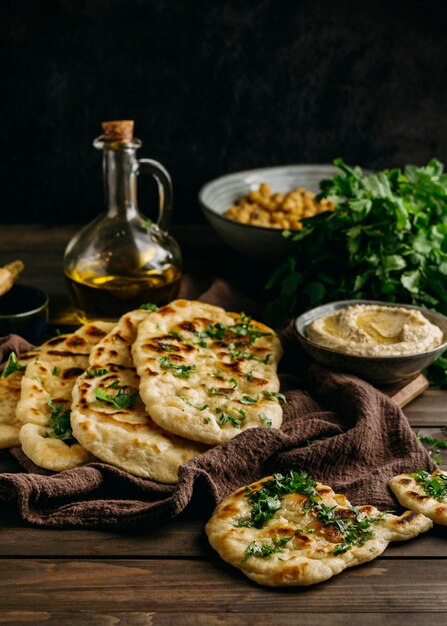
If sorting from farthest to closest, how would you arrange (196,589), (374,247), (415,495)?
(374,247)
(415,495)
(196,589)

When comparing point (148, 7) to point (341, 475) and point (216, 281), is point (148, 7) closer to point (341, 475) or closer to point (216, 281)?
point (216, 281)

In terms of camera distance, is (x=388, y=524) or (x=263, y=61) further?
(x=263, y=61)

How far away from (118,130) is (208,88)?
52.8 inches

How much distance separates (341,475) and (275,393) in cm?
29

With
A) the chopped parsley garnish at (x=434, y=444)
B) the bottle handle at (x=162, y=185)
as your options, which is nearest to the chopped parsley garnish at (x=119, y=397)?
the chopped parsley garnish at (x=434, y=444)

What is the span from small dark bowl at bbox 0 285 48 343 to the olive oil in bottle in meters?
0.14

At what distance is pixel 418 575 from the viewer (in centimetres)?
171

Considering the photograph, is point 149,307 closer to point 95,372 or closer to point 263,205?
point 95,372

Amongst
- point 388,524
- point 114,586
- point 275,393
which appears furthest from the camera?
point 275,393

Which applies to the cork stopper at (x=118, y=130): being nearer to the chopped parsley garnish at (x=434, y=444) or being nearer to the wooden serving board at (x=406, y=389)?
the wooden serving board at (x=406, y=389)

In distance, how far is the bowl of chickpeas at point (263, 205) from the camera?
315cm

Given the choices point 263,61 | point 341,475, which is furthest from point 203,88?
point 341,475

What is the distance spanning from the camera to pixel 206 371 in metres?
2.29

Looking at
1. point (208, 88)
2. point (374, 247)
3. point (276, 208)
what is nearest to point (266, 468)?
point (374, 247)
